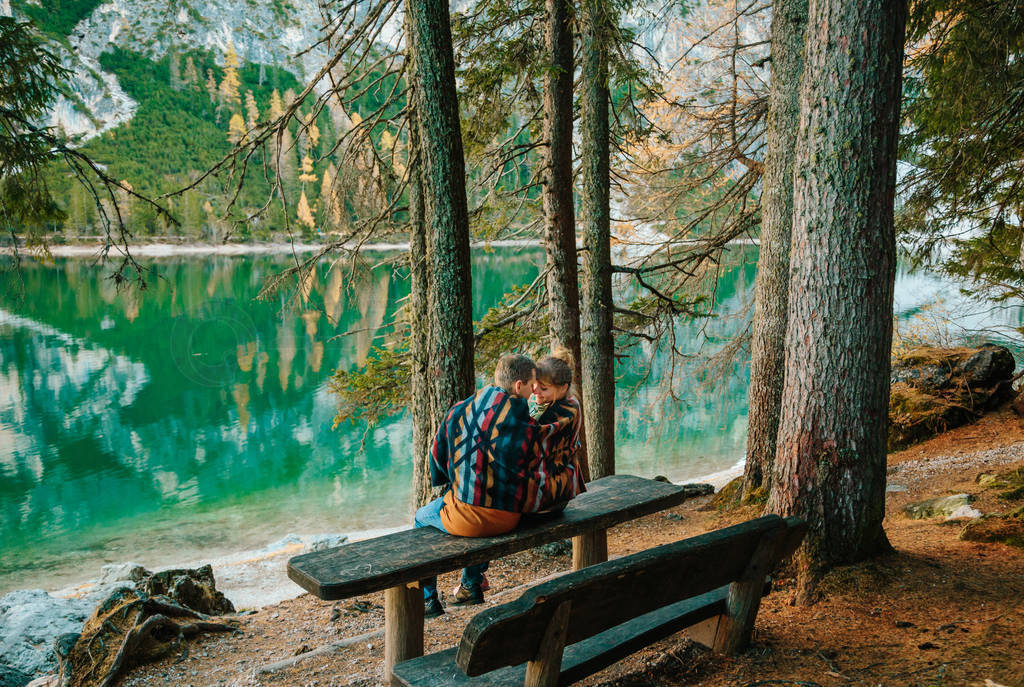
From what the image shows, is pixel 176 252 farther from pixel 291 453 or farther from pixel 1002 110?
pixel 1002 110

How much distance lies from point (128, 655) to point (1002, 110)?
7291mm

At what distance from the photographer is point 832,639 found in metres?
3.03

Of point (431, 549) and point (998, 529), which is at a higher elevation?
point (431, 549)

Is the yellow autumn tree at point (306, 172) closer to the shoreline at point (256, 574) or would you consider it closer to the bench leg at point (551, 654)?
the shoreline at point (256, 574)

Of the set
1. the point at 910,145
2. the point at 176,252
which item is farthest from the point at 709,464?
the point at 176,252

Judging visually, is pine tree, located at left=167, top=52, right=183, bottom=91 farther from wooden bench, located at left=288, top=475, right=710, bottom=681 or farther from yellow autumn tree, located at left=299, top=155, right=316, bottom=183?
wooden bench, located at left=288, top=475, right=710, bottom=681

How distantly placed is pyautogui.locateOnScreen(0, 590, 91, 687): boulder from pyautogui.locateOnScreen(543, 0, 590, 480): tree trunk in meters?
4.61

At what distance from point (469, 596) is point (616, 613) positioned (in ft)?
7.76

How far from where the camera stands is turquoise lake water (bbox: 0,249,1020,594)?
12109 millimetres

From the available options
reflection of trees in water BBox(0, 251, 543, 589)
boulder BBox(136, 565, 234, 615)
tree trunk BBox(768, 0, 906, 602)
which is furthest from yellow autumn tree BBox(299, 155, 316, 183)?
tree trunk BBox(768, 0, 906, 602)

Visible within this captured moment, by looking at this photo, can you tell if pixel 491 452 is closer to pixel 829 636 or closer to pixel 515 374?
pixel 515 374

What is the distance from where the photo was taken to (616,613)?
2.34 metres

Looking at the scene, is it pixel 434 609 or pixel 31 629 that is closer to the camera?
pixel 434 609

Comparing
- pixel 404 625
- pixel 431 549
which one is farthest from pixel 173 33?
pixel 431 549
